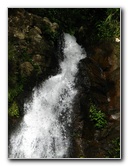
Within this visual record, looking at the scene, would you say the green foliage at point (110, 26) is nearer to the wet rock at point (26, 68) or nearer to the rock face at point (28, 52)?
the rock face at point (28, 52)

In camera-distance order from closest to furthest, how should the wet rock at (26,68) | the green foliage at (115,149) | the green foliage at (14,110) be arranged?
1. the green foliage at (115,149)
2. the green foliage at (14,110)
3. the wet rock at (26,68)

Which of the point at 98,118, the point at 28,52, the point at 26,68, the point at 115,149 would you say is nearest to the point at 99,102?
the point at 98,118

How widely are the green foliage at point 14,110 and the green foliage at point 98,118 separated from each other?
1.11 meters

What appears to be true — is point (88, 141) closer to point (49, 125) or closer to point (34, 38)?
point (49, 125)

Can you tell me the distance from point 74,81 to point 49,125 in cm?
82

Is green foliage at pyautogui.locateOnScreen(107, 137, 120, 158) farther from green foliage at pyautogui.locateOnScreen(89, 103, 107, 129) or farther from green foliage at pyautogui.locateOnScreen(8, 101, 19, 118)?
A: green foliage at pyautogui.locateOnScreen(8, 101, 19, 118)

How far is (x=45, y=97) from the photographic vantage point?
16.3 feet

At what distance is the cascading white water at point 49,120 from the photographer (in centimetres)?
457

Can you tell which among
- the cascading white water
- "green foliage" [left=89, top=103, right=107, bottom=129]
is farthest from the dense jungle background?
the cascading white water

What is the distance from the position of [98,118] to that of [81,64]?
1.02m

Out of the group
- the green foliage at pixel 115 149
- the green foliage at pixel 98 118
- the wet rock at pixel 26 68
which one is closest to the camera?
the green foliage at pixel 115 149

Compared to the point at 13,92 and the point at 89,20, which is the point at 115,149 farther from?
the point at 89,20

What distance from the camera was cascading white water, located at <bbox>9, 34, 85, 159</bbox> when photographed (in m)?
4.57

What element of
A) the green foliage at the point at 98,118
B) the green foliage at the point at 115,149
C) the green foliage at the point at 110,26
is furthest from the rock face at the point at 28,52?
the green foliage at the point at 115,149
